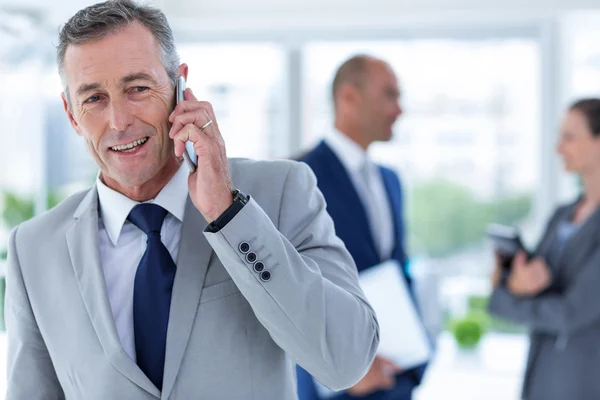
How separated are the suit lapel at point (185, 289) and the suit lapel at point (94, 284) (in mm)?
59

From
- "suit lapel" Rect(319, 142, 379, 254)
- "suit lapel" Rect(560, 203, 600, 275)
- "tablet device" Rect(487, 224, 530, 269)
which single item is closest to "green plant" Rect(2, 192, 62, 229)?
"suit lapel" Rect(319, 142, 379, 254)

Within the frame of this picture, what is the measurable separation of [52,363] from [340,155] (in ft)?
4.65

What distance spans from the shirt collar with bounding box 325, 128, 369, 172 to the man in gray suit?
3.99ft

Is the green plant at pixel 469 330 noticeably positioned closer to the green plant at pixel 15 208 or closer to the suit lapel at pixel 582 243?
the suit lapel at pixel 582 243

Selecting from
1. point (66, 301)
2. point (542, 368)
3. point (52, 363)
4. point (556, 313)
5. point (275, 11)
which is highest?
point (275, 11)

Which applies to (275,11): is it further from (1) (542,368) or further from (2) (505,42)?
(1) (542,368)

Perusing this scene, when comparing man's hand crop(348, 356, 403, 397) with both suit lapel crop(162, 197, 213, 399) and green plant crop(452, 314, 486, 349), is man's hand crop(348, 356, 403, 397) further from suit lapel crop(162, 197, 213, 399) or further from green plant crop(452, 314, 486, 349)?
green plant crop(452, 314, 486, 349)

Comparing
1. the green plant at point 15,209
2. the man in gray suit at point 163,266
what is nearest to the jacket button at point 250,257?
the man in gray suit at point 163,266

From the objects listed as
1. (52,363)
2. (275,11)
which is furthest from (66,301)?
(275,11)

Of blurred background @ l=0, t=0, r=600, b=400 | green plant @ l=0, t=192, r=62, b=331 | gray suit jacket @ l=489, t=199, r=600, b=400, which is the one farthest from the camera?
green plant @ l=0, t=192, r=62, b=331

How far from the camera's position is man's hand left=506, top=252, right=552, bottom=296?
275cm

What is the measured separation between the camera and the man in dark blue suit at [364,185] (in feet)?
7.54

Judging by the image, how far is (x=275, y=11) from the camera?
4.36 m

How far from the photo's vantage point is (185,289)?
3.84 ft
